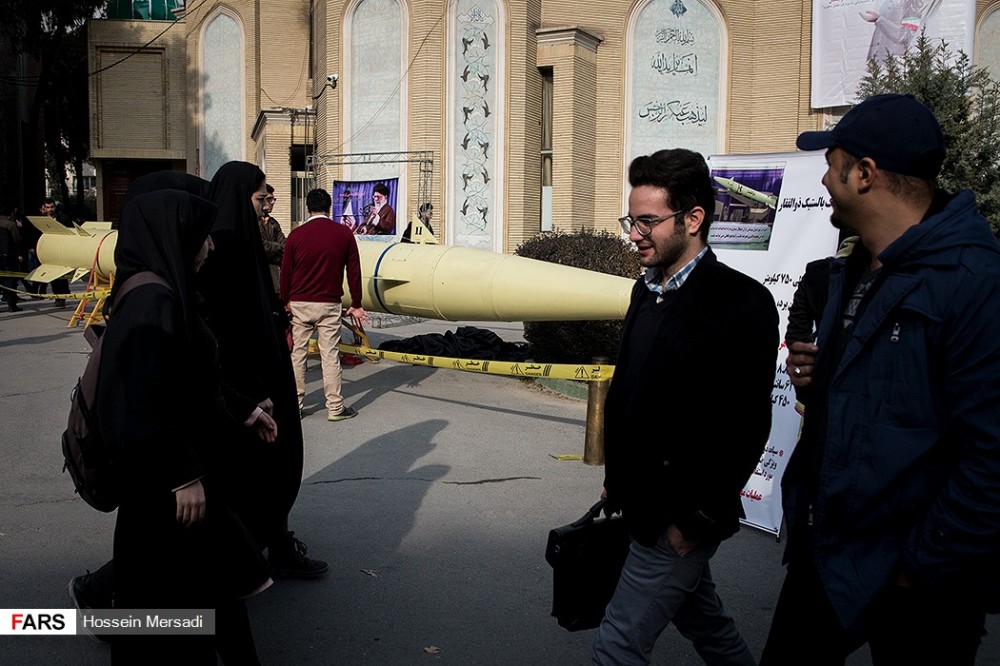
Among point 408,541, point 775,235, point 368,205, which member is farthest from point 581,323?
point 368,205

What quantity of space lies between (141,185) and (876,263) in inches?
113

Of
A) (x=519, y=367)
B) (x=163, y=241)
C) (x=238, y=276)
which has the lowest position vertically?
(x=519, y=367)

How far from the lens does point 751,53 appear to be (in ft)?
67.4

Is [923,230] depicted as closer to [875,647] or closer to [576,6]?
[875,647]

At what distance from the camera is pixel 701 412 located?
98.3 inches

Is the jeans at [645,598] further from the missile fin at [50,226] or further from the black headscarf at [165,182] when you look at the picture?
the missile fin at [50,226]

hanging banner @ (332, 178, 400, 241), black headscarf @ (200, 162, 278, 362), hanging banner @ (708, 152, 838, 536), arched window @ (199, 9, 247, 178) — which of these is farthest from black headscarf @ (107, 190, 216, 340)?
arched window @ (199, 9, 247, 178)

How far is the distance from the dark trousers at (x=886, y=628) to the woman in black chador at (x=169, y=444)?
1703 mm

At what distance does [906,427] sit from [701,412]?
24.7 inches

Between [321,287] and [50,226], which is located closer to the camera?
[321,287]

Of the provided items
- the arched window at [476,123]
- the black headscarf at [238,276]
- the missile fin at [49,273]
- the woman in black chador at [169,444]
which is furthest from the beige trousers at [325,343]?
the arched window at [476,123]

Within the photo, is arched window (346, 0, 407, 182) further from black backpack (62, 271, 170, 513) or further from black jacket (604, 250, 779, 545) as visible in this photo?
black jacket (604, 250, 779, 545)

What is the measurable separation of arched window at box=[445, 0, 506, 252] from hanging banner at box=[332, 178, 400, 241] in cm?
144

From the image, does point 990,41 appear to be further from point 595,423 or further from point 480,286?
point 595,423
